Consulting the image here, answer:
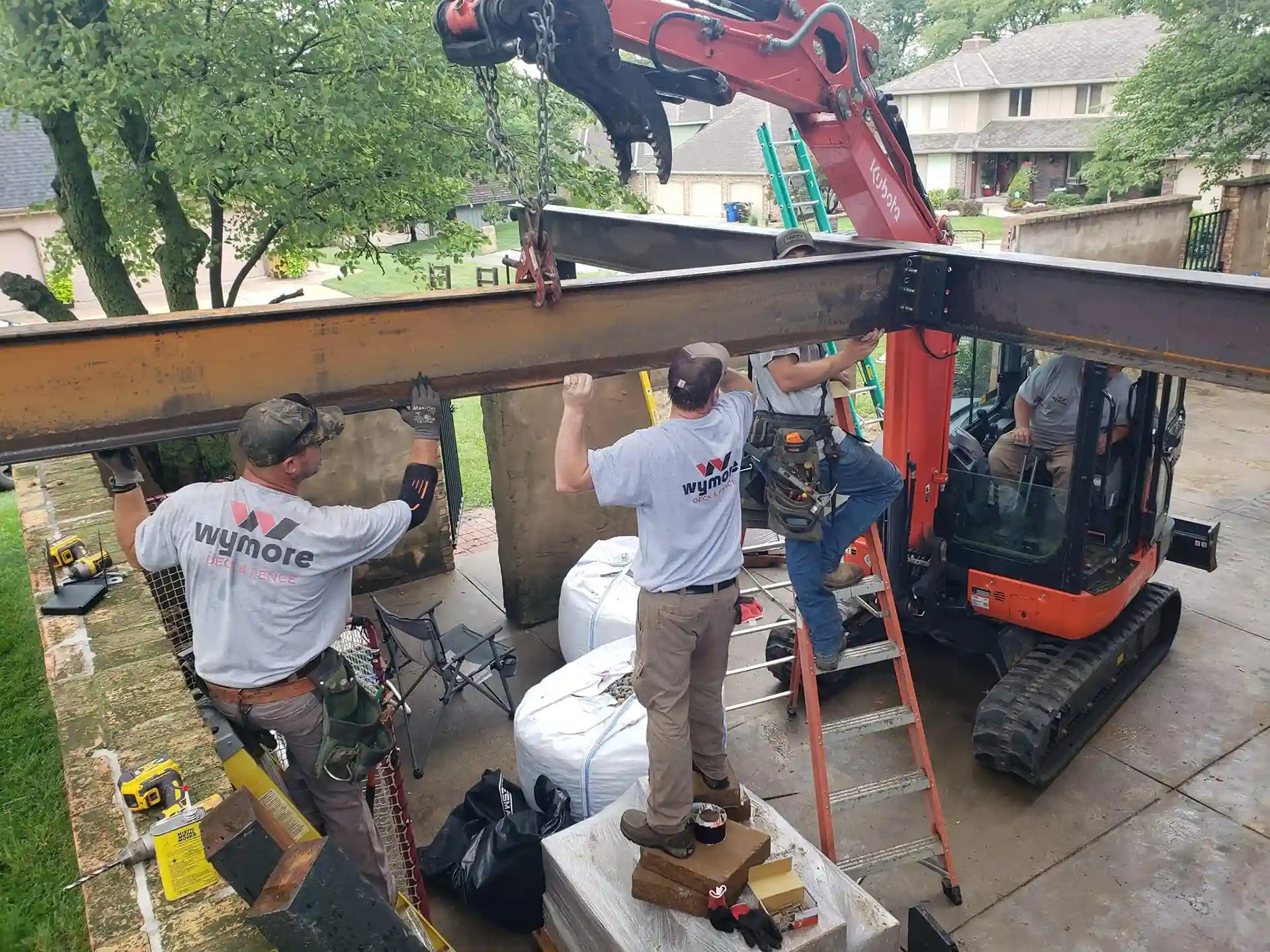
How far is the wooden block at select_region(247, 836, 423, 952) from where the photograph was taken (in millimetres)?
2271

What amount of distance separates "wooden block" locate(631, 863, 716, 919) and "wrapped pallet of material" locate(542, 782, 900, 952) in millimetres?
26

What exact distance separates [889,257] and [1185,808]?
353 centimetres

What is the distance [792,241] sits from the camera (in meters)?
4.28

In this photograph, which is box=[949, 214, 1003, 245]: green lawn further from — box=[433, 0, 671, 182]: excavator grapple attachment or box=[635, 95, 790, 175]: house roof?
box=[433, 0, 671, 182]: excavator grapple attachment

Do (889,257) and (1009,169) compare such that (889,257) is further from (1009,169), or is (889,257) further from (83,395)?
(1009,169)

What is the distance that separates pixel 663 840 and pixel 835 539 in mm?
1831

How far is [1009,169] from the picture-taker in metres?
43.2

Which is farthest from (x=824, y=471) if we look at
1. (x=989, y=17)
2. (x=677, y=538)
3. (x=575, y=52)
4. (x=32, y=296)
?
(x=989, y=17)

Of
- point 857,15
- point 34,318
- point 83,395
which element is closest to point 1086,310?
point 83,395

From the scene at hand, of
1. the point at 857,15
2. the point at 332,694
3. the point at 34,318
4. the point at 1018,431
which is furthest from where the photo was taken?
the point at 857,15

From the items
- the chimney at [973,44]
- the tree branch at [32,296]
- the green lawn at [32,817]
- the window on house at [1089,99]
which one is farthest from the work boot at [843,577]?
the chimney at [973,44]

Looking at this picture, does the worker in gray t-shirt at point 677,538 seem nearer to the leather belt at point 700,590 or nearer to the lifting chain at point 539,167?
the leather belt at point 700,590

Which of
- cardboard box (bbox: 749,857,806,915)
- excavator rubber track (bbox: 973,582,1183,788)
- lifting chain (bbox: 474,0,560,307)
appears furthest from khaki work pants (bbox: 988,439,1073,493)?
lifting chain (bbox: 474,0,560,307)

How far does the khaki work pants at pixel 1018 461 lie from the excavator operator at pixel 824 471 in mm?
1374
